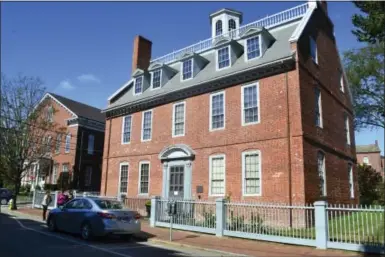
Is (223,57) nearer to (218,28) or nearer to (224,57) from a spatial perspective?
(224,57)

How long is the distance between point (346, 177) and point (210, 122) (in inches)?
348

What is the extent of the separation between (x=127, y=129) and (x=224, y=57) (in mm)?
8809

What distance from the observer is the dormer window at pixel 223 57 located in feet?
67.3

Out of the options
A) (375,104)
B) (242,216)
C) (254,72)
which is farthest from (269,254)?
(375,104)

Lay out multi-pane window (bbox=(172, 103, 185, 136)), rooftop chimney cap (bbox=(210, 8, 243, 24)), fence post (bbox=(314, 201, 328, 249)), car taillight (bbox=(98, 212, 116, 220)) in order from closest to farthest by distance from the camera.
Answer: fence post (bbox=(314, 201, 328, 249)), car taillight (bbox=(98, 212, 116, 220)), multi-pane window (bbox=(172, 103, 185, 136)), rooftop chimney cap (bbox=(210, 8, 243, 24))

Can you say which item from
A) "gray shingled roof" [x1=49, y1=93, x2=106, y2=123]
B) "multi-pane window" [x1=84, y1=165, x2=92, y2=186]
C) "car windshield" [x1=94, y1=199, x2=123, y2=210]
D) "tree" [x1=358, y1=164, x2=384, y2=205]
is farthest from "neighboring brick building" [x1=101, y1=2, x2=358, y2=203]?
"gray shingled roof" [x1=49, y1=93, x2=106, y2=123]

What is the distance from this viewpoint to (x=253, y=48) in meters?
19.5

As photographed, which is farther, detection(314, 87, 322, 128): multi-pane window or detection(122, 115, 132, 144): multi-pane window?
detection(122, 115, 132, 144): multi-pane window

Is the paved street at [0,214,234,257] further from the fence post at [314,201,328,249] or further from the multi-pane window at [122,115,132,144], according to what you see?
the multi-pane window at [122,115,132,144]

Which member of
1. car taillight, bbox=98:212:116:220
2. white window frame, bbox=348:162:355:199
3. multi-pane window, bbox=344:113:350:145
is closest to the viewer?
car taillight, bbox=98:212:116:220

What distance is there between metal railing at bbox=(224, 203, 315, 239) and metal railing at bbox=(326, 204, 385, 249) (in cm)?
120

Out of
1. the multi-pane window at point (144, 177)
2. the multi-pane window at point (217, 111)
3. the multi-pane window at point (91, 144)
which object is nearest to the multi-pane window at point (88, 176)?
the multi-pane window at point (91, 144)

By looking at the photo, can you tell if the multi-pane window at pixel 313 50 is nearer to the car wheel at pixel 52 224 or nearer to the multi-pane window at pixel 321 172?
the multi-pane window at pixel 321 172

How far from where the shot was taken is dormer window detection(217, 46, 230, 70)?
20.5 metres
